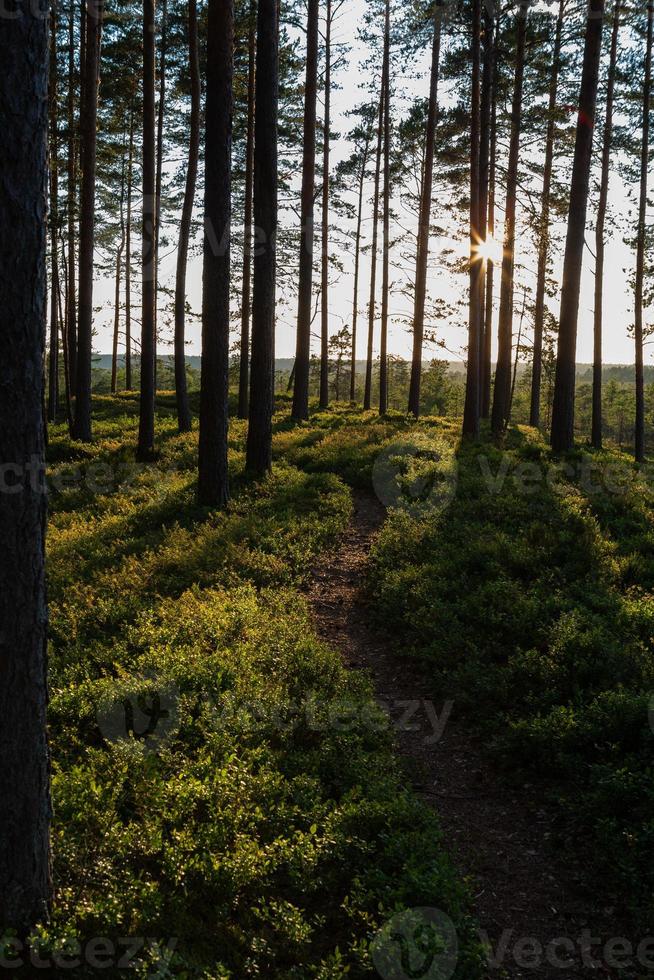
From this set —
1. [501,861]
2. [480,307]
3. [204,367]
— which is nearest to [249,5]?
[480,307]

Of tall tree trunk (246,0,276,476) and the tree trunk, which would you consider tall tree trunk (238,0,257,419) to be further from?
tall tree trunk (246,0,276,476)

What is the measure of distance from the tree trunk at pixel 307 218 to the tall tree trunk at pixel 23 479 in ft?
59.9

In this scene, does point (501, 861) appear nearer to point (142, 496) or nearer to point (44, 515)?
point (44, 515)

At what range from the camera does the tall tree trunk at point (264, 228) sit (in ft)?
39.4

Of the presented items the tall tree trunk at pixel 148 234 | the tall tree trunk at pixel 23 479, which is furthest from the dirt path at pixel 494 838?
the tall tree trunk at pixel 148 234

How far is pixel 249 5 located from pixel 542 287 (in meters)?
14.9

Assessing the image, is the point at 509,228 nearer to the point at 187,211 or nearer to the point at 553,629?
the point at 187,211

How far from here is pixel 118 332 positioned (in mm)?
39250

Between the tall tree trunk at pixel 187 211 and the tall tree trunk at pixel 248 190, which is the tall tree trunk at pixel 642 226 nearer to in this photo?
the tall tree trunk at pixel 248 190

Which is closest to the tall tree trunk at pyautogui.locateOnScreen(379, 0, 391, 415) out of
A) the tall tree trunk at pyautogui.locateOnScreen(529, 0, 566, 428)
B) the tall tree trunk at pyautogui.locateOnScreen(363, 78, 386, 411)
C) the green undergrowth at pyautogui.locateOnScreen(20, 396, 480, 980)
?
the tall tree trunk at pyautogui.locateOnScreen(363, 78, 386, 411)

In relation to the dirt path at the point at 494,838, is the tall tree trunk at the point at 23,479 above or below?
above

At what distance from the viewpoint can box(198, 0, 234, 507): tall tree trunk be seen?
10.7 m

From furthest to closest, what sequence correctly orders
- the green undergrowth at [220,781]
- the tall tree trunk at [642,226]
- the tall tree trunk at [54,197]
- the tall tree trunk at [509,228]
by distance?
the tall tree trunk at [642,226], the tall tree trunk at [509,228], the tall tree trunk at [54,197], the green undergrowth at [220,781]

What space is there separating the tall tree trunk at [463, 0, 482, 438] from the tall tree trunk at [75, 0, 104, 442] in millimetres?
10156
